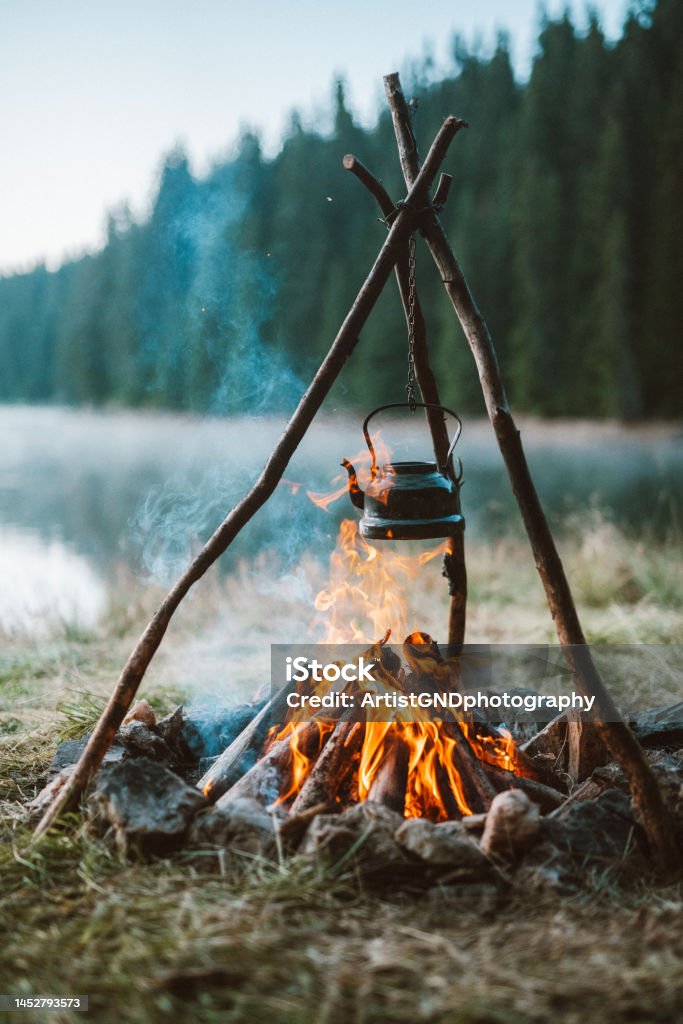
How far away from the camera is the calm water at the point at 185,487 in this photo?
702 cm

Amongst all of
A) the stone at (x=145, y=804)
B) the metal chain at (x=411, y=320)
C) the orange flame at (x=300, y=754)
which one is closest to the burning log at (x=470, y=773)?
the orange flame at (x=300, y=754)

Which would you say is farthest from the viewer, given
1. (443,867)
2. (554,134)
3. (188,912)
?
(554,134)

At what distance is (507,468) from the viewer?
7.99 ft

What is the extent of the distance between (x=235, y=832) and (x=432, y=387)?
65.3 inches

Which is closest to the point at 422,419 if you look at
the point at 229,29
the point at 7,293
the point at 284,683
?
the point at 229,29

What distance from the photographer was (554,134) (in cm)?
1808

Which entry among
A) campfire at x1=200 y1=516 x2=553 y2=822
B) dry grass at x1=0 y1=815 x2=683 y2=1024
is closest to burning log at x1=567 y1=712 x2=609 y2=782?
campfire at x1=200 y1=516 x2=553 y2=822

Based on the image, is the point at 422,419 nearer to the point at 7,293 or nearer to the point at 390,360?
the point at 390,360

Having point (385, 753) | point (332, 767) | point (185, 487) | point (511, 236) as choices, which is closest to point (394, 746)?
point (385, 753)

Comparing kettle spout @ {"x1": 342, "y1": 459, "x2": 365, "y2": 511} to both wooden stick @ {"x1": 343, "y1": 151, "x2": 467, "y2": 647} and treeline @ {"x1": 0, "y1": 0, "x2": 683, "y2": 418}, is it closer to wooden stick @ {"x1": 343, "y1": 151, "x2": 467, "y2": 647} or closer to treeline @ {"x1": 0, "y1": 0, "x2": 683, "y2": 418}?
wooden stick @ {"x1": 343, "y1": 151, "x2": 467, "y2": 647}

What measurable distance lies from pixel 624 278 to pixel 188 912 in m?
16.1

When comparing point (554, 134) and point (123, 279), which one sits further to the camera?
point (123, 279)

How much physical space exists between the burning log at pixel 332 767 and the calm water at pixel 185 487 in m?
2.45

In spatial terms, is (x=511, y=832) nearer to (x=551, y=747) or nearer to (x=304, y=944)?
(x=304, y=944)
